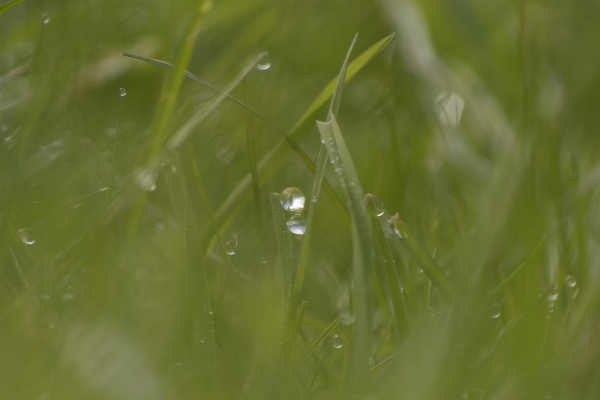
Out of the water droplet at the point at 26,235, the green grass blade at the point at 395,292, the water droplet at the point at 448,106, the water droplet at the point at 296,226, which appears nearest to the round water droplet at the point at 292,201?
the water droplet at the point at 296,226

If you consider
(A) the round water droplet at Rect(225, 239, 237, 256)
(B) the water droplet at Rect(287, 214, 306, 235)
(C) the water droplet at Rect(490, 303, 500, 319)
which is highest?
(B) the water droplet at Rect(287, 214, 306, 235)

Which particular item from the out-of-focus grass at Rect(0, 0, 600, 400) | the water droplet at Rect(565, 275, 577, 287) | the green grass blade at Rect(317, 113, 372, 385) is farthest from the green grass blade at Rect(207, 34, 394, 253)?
the water droplet at Rect(565, 275, 577, 287)

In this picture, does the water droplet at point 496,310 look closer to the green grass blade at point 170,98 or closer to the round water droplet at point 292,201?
the round water droplet at point 292,201

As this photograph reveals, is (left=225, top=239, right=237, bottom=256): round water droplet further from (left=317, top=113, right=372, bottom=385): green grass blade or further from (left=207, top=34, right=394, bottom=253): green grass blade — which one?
(left=317, top=113, right=372, bottom=385): green grass blade

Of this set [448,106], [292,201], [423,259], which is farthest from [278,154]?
[448,106]

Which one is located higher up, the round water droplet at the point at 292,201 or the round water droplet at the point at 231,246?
the round water droplet at the point at 292,201

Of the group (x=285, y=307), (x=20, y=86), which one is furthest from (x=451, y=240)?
(x=20, y=86)
